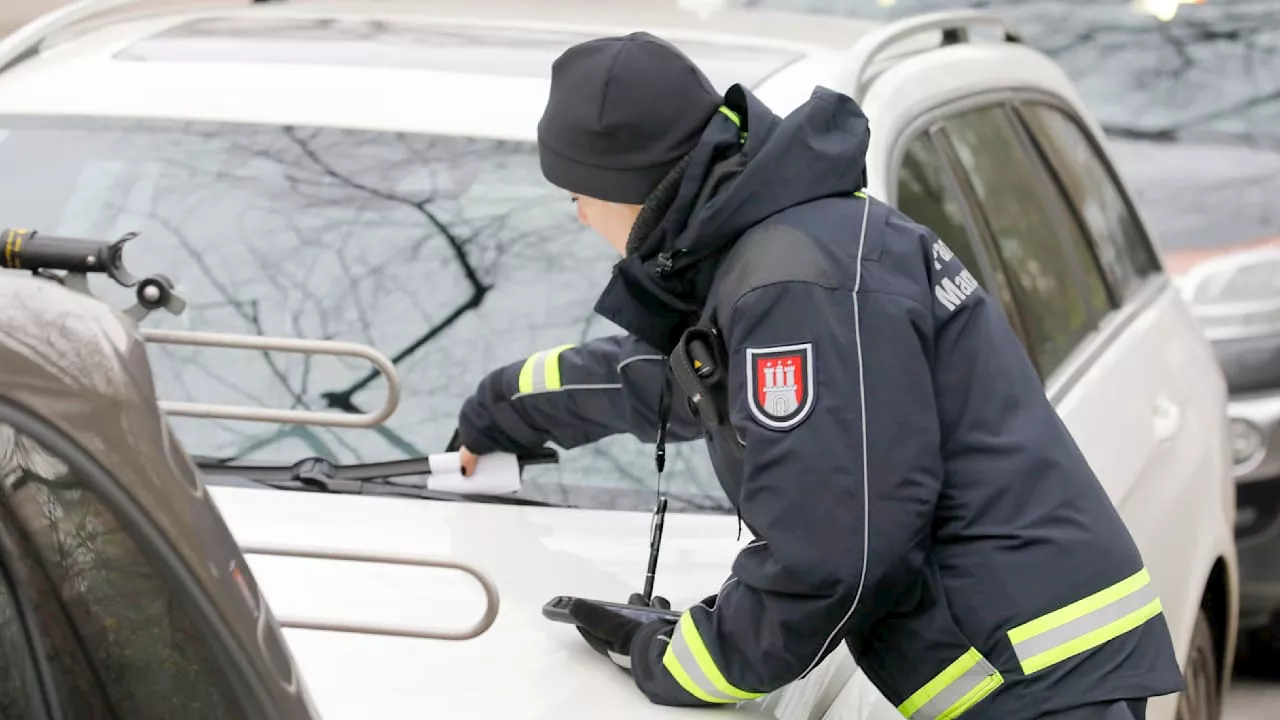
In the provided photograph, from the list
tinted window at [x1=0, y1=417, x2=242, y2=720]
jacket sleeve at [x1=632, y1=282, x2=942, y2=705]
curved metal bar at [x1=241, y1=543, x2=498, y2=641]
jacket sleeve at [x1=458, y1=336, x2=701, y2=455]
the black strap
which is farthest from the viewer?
jacket sleeve at [x1=458, y1=336, x2=701, y2=455]

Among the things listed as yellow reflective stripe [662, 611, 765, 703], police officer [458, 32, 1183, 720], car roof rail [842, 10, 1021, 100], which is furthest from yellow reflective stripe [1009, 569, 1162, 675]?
car roof rail [842, 10, 1021, 100]

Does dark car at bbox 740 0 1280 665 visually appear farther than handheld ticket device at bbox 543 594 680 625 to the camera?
Yes

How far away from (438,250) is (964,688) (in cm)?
114

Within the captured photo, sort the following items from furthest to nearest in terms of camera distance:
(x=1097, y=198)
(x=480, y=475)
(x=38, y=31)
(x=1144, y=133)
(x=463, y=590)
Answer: (x=1144, y=133) < (x=1097, y=198) < (x=38, y=31) < (x=480, y=475) < (x=463, y=590)

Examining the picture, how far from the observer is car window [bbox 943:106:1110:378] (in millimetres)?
3043

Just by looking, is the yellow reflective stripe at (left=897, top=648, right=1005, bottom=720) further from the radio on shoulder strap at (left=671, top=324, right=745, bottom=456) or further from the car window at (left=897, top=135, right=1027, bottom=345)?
the car window at (left=897, top=135, right=1027, bottom=345)

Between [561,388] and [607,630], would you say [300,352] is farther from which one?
[561,388]

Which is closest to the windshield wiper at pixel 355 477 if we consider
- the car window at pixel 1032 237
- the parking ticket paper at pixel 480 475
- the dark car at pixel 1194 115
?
the parking ticket paper at pixel 480 475

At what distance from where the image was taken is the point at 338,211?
8.97 ft

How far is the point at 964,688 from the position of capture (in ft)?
6.36

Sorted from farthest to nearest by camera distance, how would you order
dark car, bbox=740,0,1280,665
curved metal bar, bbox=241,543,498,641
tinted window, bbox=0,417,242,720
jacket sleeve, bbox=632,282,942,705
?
dark car, bbox=740,0,1280,665 → jacket sleeve, bbox=632,282,942,705 → curved metal bar, bbox=241,543,498,641 → tinted window, bbox=0,417,242,720

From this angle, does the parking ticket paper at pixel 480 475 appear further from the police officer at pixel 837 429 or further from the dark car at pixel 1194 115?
the dark car at pixel 1194 115

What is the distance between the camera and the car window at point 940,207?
2.68 meters

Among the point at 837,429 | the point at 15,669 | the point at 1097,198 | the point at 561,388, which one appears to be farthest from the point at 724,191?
the point at 1097,198
